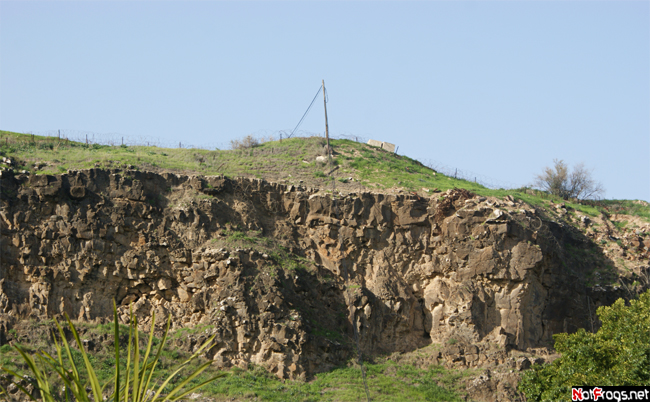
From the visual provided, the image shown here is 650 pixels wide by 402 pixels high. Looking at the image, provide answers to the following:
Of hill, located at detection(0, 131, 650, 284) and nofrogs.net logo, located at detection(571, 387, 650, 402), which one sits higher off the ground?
hill, located at detection(0, 131, 650, 284)

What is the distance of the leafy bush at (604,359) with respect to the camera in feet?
75.4

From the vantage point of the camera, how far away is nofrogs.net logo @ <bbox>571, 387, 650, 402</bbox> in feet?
71.7

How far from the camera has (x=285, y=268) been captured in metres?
32.5

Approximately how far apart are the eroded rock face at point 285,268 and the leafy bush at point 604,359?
533 centimetres

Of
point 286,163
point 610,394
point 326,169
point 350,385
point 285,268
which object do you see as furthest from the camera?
point 286,163

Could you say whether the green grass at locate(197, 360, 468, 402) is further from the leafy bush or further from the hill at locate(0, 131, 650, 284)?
the hill at locate(0, 131, 650, 284)

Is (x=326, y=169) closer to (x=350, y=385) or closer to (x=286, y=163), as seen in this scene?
(x=286, y=163)

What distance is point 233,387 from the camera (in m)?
28.4

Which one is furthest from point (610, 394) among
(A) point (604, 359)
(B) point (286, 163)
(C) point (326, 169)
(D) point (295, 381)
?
(B) point (286, 163)

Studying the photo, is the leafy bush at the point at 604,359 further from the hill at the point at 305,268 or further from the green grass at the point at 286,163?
the green grass at the point at 286,163

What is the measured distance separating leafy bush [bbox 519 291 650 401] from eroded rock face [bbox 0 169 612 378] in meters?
5.33

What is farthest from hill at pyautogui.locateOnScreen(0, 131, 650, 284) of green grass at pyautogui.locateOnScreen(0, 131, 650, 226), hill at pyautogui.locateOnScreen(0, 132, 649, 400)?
hill at pyautogui.locateOnScreen(0, 132, 649, 400)

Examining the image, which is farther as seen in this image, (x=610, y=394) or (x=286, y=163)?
(x=286, y=163)

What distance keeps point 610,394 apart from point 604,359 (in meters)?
2.87
